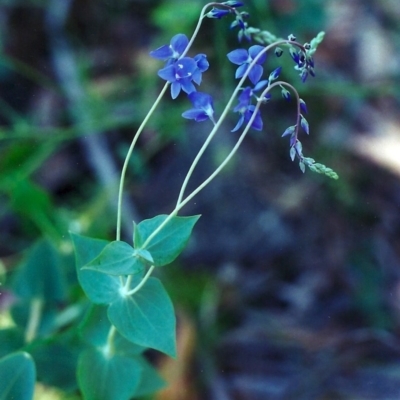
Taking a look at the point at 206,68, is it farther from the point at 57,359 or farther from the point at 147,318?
the point at 57,359

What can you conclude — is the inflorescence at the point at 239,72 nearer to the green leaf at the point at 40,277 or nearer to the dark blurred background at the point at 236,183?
the green leaf at the point at 40,277

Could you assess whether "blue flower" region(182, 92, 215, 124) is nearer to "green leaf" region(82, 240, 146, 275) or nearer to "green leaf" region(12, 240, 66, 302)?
"green leaf" region(82, 240, 146, 275)

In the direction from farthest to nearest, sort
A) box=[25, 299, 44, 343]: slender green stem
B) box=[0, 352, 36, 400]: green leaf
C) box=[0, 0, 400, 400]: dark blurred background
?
box=[0, 0, 400, 400]: dark blurred background, box=[25, 299, 44, 343]: slender green stem, box=[0, 352, 36, 400]: green leaf

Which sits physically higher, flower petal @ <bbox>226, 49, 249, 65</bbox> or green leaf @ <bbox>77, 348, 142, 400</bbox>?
flower petal @ <bbox>226, 49, 249, 65</bbox>

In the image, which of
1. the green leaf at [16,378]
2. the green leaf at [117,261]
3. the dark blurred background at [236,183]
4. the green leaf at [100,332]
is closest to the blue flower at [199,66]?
the green leaf at [117,261]

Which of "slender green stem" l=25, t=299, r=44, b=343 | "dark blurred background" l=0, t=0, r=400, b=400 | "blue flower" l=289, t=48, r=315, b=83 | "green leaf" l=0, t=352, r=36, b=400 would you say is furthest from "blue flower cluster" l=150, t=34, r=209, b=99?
"dark blurred background" l=0, t=0, r=400, b=400

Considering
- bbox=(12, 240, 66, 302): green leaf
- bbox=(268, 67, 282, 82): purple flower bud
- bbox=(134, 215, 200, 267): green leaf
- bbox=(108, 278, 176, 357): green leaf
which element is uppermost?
bbox=(268, 67, 282, 82): purple flower bud
